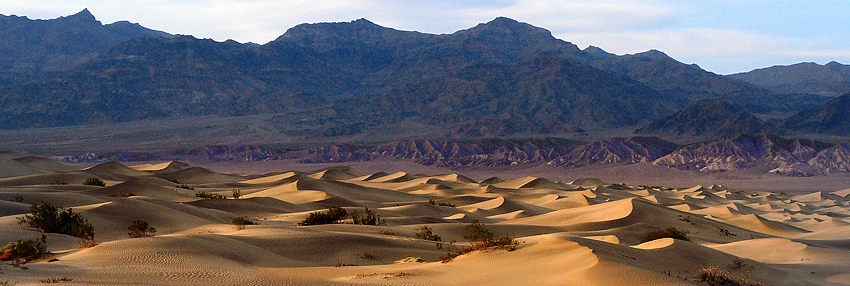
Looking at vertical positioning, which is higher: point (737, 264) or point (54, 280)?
point (54, 280)

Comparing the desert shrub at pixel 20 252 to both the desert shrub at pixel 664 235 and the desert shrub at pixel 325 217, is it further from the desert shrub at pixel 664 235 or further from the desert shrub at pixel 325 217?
the desert shrub at pixel 664 235

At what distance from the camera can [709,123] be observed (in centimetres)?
12912

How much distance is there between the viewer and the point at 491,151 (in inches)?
4129

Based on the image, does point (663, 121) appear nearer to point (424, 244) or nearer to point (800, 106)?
point (800, 106)

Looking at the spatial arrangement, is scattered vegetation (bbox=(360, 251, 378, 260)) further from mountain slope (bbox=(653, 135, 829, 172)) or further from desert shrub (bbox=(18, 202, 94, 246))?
mountain slope (bbox=(653, 135, 829, 172))

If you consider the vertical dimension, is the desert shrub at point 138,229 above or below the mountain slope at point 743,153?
above

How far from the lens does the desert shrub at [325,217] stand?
20.6 metres

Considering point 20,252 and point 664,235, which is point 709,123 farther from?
point 20,252

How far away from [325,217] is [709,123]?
120m

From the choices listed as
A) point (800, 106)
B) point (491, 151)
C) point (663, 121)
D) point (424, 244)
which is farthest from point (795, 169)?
point (800, 106)

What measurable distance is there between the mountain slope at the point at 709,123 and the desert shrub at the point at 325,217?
372ft

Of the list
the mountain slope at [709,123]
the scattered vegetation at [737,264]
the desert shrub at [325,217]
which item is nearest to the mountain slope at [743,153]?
the mountain slope at [709,123]

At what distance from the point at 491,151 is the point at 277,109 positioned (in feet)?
223

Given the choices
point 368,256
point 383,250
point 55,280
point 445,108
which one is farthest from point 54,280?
point 445,108
